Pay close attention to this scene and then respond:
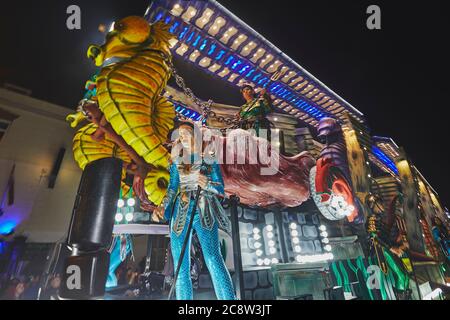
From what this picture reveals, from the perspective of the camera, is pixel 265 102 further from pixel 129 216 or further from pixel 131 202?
pixel 129 216

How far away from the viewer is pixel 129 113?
417 centimetres

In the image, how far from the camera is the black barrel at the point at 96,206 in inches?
130

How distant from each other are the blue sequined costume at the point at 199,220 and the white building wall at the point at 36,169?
154cm

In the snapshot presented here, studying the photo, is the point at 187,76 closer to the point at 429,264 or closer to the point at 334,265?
the point at 334,265

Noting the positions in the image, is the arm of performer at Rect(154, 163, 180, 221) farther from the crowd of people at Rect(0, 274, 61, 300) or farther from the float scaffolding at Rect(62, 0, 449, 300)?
the crowd of people at Rect(0, 274, 61, 300)

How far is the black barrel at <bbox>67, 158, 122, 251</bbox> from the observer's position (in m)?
3.31

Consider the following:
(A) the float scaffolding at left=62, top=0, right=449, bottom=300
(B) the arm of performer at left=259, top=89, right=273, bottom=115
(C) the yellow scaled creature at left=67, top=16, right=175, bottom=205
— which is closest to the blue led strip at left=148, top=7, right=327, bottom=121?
(A) the float scaffolding at left=62, top=0, right=449, bottom=300

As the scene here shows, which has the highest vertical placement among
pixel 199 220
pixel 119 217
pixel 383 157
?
pixel 383 157

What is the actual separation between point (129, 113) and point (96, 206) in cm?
164

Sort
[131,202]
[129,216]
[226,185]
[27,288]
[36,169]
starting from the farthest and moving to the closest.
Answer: [226,185] < [131,202] < [129,216] < [36,169] < [27,288]

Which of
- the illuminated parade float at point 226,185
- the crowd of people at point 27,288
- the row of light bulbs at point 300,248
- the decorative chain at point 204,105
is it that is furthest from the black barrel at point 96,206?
the row of light bulbs at point 300,248

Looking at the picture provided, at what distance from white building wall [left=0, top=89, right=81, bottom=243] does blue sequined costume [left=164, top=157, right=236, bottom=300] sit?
1.54 m

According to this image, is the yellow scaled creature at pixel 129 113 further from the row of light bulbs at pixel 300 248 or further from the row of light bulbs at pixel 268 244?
the row of light bulbs at pixel 300 248

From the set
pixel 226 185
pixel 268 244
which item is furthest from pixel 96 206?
pixel 268 244
